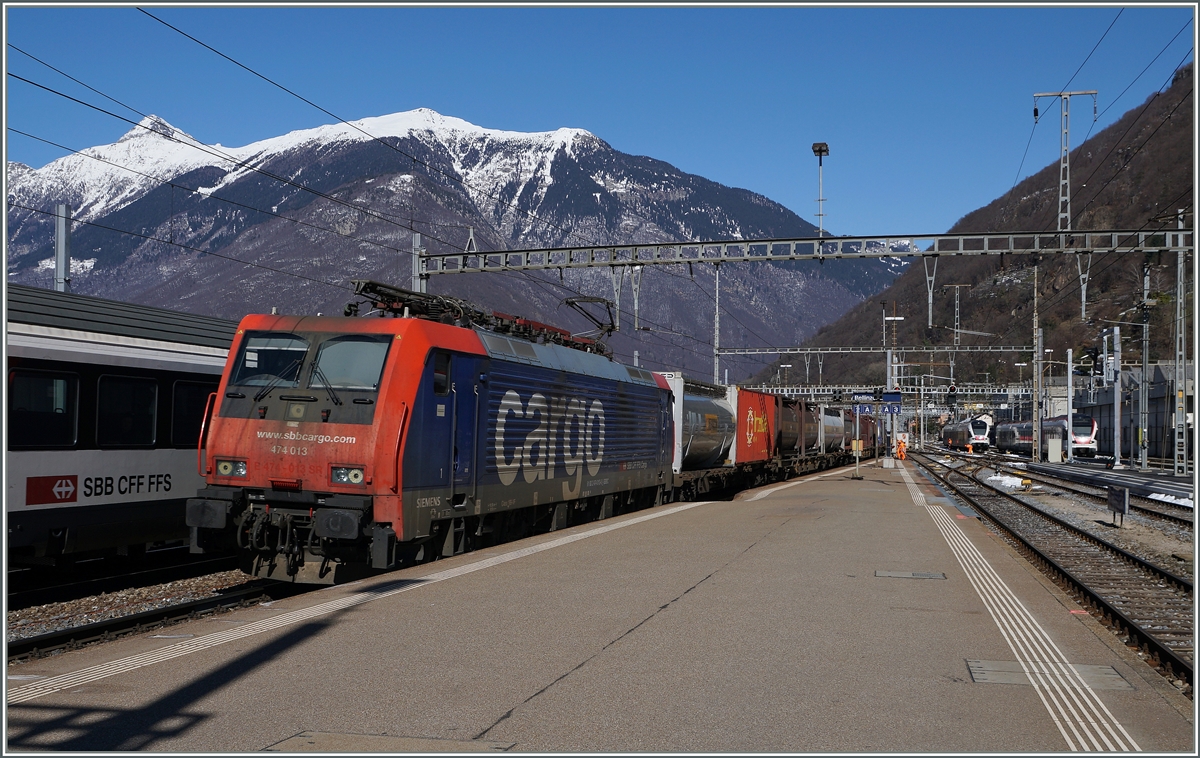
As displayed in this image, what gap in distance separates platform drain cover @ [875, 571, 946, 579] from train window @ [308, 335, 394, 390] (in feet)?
22.7

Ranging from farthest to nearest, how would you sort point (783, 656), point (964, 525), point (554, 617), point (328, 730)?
point (964, 525) → point (554, 617) → point (783, 656) → point (328, 730)

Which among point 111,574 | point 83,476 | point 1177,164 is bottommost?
point 111,574

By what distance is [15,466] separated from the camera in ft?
38.7

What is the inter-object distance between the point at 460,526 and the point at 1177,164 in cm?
12794

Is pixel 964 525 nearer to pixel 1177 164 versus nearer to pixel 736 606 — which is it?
pixel 736 606

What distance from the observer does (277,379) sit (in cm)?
1243

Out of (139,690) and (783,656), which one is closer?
(139,690)

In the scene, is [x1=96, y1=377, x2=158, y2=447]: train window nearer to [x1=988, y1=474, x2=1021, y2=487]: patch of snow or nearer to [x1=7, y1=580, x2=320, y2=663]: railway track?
[x1=7, y1=580, x2=320, y2=663]: railway track

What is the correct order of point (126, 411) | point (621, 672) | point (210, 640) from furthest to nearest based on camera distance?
point (126, 411) < point (210, 640) < point (621, 672)

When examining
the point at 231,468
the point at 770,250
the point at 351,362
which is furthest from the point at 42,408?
the point at 770,250

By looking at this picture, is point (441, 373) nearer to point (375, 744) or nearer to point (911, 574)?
point (911, 574)

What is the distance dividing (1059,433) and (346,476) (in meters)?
69.7

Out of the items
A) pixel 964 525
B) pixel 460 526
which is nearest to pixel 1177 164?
pixel 964 525

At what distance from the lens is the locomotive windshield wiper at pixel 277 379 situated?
12.4m
